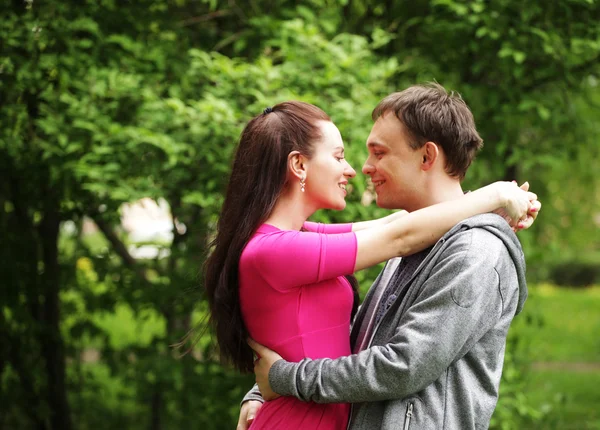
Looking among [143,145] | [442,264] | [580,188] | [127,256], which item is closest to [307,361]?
[442,264]

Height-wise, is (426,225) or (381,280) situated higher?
(426,225)

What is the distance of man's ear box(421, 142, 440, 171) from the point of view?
249cm

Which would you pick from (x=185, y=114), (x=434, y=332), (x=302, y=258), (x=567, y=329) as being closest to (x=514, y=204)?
(x=434, y=332)

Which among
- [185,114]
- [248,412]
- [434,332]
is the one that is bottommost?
[248,412]

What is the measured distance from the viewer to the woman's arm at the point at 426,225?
2371 millimetres

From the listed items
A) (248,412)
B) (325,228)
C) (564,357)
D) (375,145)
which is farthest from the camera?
(564,357)

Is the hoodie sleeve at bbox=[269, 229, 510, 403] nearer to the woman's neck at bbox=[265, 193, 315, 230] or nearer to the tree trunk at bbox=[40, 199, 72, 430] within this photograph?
the woman's neck at bbox=[265, 193, 315, 230]

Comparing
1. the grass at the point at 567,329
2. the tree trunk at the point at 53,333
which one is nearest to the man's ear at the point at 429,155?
the tree trunk at the point at 53,333

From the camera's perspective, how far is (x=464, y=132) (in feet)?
8.25

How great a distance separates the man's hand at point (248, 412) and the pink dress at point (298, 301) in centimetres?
10

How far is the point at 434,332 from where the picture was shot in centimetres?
217

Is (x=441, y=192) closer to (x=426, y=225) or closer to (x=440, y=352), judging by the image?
(x=426, y=225)

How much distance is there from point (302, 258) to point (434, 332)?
42 centimetres

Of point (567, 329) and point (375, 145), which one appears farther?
point (567, 329)
